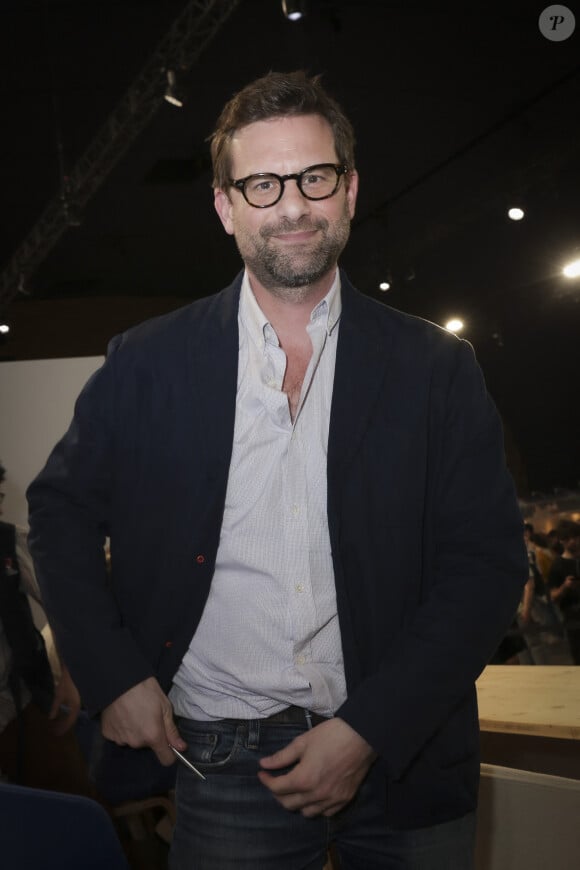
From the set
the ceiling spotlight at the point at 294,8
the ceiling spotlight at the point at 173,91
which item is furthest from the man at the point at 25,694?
the ceiling spotlight at the point at 173,91

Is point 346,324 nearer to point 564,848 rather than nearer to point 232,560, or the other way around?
point 232,560

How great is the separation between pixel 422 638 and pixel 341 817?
281mm

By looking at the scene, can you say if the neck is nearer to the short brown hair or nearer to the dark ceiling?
the short brown hair

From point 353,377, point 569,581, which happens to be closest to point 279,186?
point 353,377

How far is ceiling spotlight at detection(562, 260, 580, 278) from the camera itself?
19.4 ft

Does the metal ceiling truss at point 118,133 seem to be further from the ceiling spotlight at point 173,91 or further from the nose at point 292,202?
the nose at point 292,202

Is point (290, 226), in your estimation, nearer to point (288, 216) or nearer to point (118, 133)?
point (288, 216)

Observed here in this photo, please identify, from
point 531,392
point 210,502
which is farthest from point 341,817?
point 531,392

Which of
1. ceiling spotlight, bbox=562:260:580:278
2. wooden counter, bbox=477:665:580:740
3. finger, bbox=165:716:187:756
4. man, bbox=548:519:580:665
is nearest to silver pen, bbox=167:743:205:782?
finger, bbox=165:716:187:756

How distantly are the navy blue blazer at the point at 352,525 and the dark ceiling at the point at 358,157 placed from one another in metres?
3.21

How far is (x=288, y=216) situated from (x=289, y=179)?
59mm

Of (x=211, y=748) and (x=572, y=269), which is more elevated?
(x=572, y=269)

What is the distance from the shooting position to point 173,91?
4.61 meters

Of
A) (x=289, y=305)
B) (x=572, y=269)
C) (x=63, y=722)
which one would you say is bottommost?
→ (x=63, y=722)
